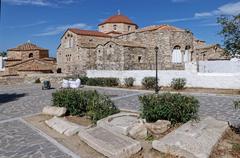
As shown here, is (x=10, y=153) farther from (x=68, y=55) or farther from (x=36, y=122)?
(x=68, y=55)

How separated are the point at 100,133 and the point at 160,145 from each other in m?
1.77

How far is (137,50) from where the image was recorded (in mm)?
34500

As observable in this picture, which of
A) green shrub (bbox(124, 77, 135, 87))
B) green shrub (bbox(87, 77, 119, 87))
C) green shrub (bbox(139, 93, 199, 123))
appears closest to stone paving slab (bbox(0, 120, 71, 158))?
green shrub (bbox(139, 93, 199, 123))

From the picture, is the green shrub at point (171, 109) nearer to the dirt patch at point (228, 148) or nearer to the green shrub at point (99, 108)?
the dirt patch at point (228, 148)

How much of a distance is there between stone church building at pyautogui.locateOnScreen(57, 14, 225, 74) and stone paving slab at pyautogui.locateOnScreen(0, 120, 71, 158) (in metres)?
25.0

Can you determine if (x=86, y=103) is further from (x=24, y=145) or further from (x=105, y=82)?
(x=105, y=82)

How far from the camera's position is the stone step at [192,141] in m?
5.27

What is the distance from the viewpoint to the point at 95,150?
6.15 metres

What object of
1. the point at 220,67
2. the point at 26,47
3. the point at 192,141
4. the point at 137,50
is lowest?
the point at 192,141

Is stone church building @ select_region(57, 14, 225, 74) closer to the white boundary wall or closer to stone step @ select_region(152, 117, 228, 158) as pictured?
the white boundary wall

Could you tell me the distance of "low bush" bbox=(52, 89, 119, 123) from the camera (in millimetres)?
8773

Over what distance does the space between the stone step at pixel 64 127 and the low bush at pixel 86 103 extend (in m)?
0.88

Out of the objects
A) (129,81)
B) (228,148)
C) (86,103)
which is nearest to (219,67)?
(129,81)

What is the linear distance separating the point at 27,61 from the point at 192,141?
121ft
